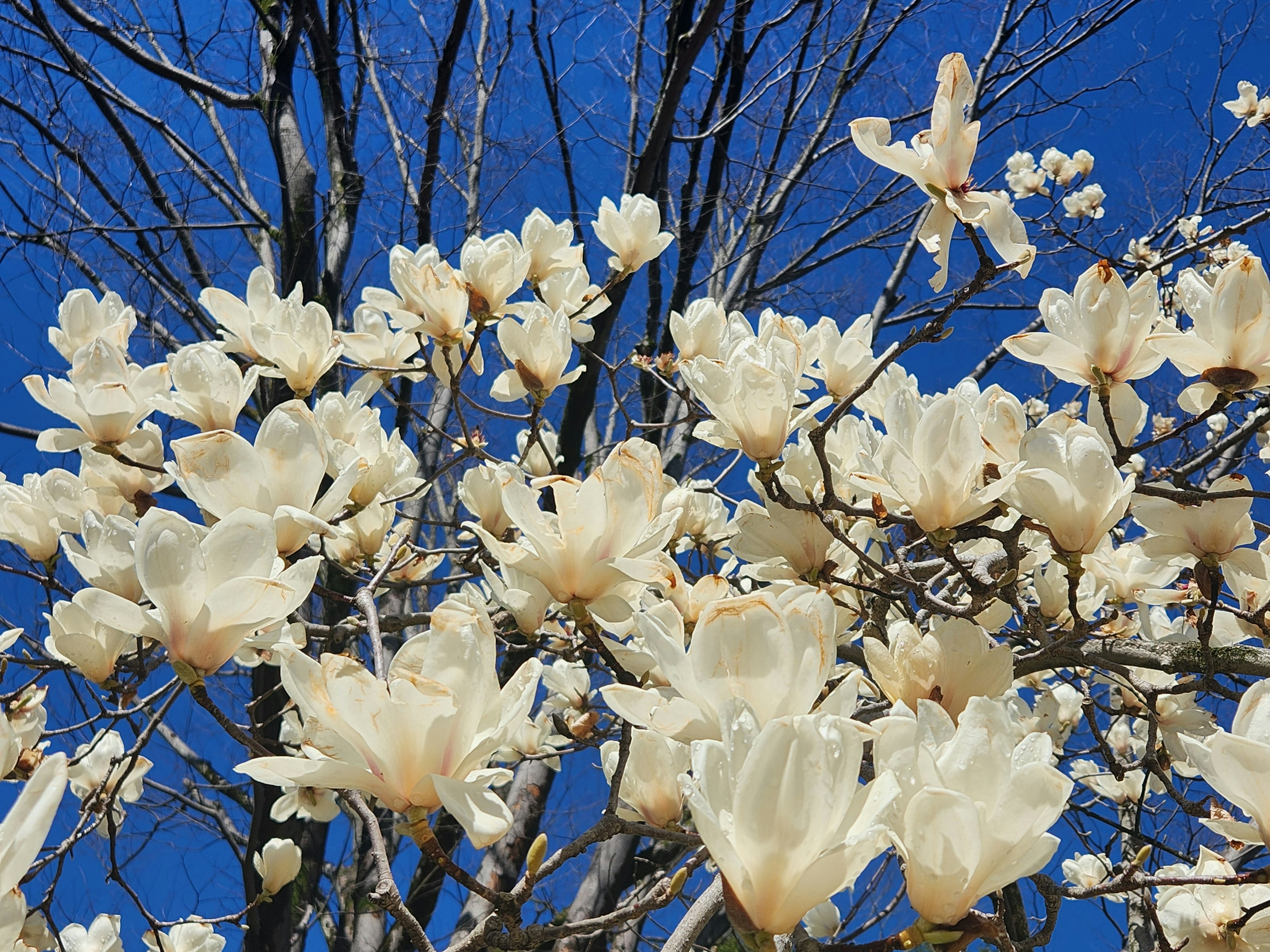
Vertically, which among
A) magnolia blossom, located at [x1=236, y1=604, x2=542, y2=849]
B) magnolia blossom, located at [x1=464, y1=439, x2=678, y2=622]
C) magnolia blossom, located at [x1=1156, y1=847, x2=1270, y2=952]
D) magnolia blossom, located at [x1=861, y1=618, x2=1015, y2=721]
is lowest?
magnolia blossom, located at [x1=1156, y1=847, x2=1270, y2=952]

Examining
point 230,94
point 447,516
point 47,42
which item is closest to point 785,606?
point 230,94

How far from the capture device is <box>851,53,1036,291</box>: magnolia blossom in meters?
0.96

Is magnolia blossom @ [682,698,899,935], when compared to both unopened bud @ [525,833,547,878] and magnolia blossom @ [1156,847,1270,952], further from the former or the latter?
magnolia blossom @ [1156,847,1270,952]

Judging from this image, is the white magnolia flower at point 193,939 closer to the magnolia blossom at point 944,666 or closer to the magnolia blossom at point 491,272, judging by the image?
the magnolia blossom at point 491,272

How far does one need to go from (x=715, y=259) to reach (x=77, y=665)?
3435 mm

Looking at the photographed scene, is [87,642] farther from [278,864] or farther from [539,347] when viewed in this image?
[278,864]


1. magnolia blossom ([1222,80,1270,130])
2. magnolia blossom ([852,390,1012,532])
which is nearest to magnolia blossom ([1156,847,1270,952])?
magnolia blossom ([852,390,1012,532])

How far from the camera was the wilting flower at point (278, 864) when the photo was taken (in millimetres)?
1963

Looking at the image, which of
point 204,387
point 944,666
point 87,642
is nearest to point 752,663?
point 944,666

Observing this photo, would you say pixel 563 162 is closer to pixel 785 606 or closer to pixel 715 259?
pixel 715 259

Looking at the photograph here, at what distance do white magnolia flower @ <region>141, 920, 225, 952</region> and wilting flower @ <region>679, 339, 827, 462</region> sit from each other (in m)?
1.43

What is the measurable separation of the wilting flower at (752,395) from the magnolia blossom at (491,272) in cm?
62

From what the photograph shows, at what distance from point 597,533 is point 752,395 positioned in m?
0.30

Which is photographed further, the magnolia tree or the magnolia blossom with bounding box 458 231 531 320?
the magnolia blossom with bounding box 458 231 531 320
